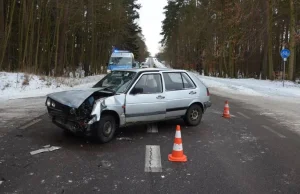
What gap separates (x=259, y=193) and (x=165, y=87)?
4034 millimetres

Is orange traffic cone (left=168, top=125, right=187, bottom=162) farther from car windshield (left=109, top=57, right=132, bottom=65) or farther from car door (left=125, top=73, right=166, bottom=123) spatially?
car windshield (left=109, top=57, right=132, bottom=65)

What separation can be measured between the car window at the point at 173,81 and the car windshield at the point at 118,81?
37.0 inches

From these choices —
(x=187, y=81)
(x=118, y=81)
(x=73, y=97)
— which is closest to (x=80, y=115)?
(x=73, y=97)

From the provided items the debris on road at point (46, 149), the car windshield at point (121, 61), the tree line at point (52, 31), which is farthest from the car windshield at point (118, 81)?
the car windshield at point (121, 61)

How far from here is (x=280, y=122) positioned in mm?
9781

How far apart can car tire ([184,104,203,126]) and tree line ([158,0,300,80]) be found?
14.6m

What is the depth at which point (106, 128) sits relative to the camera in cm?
665

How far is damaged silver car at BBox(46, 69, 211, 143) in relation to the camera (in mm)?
6379

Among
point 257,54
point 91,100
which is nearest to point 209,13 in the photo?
point 257,54

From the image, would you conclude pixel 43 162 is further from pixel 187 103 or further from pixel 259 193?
pixel 187 103

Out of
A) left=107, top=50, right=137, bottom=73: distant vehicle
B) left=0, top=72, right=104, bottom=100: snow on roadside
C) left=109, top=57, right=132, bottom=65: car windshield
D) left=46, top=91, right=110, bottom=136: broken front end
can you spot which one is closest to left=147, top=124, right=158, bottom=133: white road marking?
left=46, top=91, right=110, bottom=136: broken front end

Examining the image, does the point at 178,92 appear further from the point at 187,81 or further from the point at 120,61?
the point at 120,61

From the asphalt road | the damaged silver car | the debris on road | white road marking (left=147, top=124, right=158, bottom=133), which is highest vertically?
the damaged silver car

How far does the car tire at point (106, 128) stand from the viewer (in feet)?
21.2
